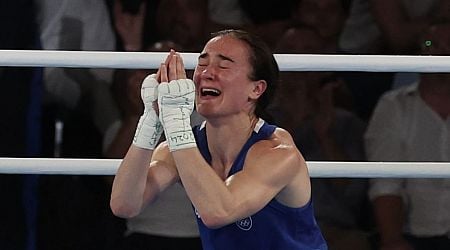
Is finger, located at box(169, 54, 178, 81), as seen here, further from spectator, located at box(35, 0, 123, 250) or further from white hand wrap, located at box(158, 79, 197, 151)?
spectator, located at box(35, 0, 123, 250)

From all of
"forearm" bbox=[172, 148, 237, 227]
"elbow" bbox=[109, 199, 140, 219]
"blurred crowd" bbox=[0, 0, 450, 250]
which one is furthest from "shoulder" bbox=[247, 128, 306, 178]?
"blurred crowd" bbox=[0, 0, 450, 250]

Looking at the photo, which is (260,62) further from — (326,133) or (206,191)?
(326,133)

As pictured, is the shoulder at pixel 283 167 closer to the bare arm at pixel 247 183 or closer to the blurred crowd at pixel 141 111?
the bare arm at pixel 247 183

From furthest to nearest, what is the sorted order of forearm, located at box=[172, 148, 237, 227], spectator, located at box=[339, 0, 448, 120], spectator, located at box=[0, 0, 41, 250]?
spectator, located at box=[339, 0, 448, 120] → spectator, located at box=[0, 0, 41, 250] → forearm, located at box=[172, 148, 237, 227]

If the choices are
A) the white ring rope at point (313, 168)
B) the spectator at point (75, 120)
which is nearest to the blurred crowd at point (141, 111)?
the spectator at point (75, 120)

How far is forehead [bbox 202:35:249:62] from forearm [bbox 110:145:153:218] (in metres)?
0.21

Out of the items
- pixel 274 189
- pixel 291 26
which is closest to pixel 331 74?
pixel 291 26

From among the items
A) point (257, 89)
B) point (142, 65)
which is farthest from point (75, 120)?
point (257, 89)

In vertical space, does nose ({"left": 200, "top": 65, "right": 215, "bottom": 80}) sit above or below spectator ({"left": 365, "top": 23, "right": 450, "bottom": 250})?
above

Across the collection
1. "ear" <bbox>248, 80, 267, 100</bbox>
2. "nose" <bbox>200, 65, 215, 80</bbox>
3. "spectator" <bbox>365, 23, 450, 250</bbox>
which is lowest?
"spectator" <bbox>365, 23, 450, 250</bbox>

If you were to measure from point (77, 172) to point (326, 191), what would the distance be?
767mm

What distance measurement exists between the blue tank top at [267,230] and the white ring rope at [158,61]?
248 millimetres

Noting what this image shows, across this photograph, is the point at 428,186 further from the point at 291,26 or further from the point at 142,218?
the point at 142,218

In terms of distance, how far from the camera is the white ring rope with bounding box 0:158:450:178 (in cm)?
193
